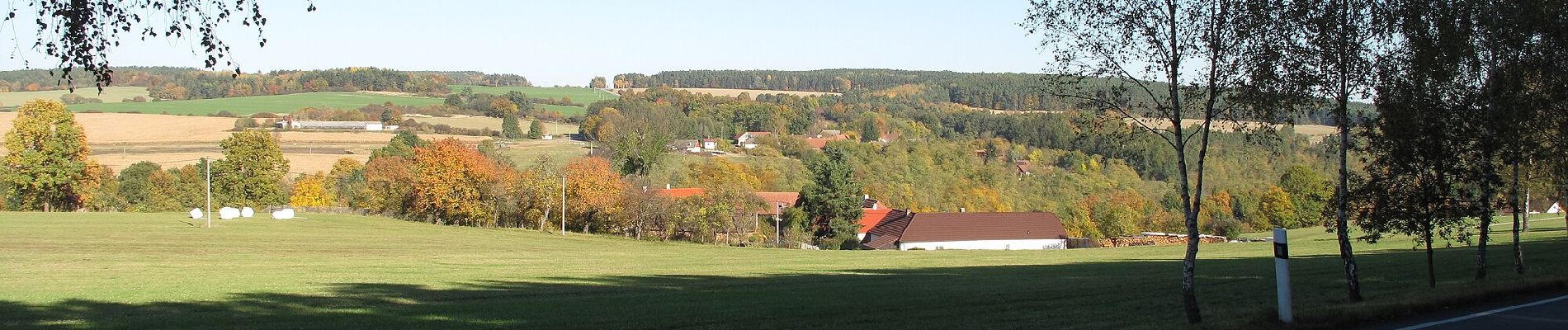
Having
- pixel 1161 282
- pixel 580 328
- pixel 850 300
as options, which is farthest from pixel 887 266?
pixel 580 328

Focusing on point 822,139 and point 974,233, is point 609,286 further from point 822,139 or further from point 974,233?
point 822,139

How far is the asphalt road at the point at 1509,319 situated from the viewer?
37.3 feet

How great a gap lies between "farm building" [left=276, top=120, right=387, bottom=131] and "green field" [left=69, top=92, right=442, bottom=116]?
341 inches

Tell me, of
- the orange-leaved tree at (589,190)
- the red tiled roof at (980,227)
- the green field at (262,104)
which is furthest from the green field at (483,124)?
the red tiled roof at (980,227)

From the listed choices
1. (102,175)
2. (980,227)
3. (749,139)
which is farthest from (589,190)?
(749,139)

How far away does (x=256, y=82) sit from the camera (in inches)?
6698

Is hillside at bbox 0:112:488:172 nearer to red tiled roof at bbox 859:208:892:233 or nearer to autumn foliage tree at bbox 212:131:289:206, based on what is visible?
autumn foliage tree at bbox 212:131:289:206

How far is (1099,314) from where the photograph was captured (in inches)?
687

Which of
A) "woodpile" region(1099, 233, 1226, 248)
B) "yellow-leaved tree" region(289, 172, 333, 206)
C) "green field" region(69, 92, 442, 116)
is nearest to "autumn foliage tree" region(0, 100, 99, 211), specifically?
"yellow-leaved tree" region(289, 172, 333, 206)

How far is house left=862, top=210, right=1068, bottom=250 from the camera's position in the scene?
8444 cm

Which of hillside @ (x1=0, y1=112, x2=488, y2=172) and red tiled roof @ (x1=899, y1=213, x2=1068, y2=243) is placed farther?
hillside @ (x1=0, y1=112, x2=488, y2=172)

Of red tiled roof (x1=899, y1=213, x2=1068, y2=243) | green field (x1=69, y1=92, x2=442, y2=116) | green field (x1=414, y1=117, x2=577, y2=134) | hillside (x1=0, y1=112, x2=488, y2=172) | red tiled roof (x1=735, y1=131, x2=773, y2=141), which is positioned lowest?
red tiled roof (x1=899, y1=213, x2=1068, y2=243)

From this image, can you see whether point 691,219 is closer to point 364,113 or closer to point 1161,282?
point 1161,282

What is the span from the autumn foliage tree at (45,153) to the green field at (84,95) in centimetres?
5842
